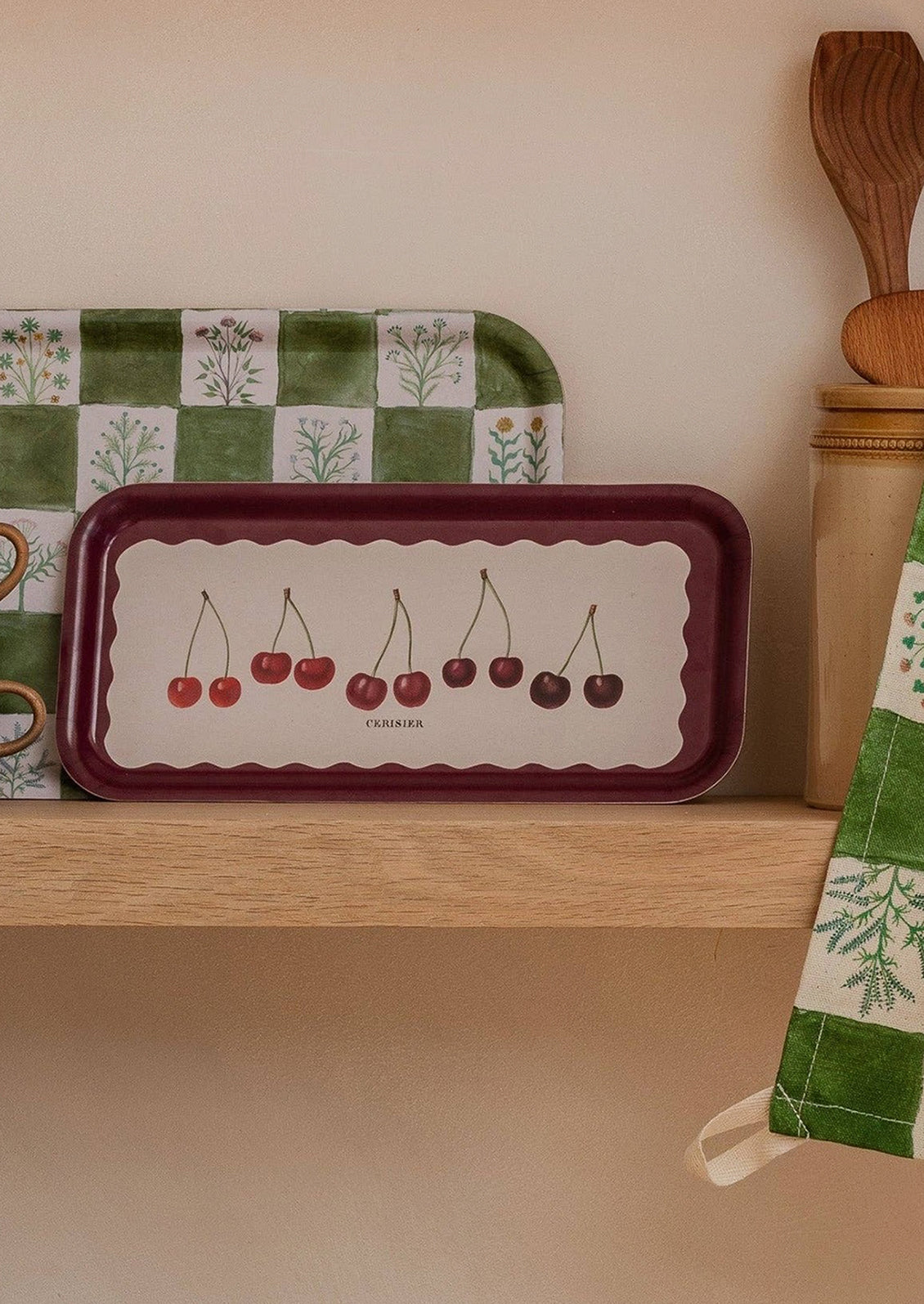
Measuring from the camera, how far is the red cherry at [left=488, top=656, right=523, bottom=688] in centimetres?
71

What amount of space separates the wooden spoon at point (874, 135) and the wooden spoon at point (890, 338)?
0.14 ft

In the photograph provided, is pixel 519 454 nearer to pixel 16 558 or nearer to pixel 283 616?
pixel 283 616

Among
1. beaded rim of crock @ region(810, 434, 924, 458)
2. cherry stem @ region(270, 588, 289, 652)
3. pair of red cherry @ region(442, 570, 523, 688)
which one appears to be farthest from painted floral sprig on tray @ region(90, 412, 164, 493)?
beaded rim of crock @ region(810, 434, 924, 458)

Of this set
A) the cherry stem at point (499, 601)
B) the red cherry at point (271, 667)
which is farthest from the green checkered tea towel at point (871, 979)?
the red cherry at point (271, 667)

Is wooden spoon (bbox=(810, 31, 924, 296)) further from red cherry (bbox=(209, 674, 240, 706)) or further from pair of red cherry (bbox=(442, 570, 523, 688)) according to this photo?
red cherry (bbox=(209, 674, 240, 706))

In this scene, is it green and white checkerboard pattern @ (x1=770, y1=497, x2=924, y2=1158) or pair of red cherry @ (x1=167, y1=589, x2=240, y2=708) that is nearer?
green and white checkerboard pattern @ (x1=770, y1=497, x2=924, y2=1158)

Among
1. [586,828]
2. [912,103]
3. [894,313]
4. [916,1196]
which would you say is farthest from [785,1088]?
[912,103]

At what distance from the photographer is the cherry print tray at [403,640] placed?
0.70m

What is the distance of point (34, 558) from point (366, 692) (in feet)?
0.70

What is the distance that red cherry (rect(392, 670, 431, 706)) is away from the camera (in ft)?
2.31

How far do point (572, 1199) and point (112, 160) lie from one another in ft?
2.36

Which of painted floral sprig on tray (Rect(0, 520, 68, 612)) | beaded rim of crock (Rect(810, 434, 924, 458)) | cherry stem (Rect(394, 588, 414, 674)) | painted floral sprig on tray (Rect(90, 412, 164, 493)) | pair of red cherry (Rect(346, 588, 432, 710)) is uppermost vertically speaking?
beaded rim of crock (Rect(810, 434, 924, 458))

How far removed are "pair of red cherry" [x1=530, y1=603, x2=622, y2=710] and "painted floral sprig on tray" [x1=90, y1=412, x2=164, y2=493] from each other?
260 millimetres

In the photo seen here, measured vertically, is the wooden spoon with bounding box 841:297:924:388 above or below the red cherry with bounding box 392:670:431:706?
above
